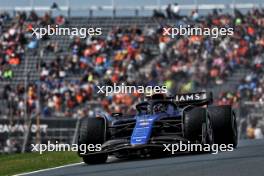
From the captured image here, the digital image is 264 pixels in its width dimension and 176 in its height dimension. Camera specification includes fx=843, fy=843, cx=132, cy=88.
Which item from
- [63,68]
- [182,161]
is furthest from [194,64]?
[182,161]

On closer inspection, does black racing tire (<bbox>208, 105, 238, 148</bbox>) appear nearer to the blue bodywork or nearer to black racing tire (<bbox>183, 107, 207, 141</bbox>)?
the blue bodywork

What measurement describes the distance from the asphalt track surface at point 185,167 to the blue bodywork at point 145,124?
365mm

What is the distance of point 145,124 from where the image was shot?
14797mm

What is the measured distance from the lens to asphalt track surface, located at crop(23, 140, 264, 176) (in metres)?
11.7

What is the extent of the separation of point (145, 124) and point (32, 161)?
2.61 m

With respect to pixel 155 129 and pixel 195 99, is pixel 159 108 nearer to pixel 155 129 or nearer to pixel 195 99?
pixel 155 129

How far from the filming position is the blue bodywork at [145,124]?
14500mm

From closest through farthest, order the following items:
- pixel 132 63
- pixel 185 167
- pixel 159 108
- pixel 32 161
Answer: pixel 185 167 → pixel 159 108 → pixel 32 161 → pixel 132 63

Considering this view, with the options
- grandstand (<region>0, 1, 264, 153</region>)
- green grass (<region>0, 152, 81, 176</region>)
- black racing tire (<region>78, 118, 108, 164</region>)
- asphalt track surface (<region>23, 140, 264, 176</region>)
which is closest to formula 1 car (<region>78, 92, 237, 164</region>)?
black racing tire (<region>78, 118, 108, 164</region>)

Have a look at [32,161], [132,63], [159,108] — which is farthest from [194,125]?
[132,63]

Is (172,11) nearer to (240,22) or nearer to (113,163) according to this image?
(240,22)

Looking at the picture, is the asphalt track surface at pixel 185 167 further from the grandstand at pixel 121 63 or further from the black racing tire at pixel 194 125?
the grandstand at pixel 121 63

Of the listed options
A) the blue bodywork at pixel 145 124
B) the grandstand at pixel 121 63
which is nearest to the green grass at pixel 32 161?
the blue bodywork at pixel 145 124

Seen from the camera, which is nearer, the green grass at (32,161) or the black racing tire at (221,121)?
the green grass at (32,161)
